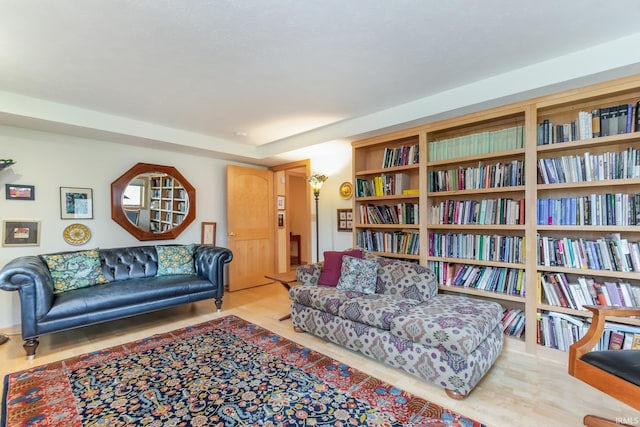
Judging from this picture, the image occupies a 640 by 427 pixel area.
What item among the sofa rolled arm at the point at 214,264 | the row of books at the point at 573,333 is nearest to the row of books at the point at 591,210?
the row of books at the point at 573,333

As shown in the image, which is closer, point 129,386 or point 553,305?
point 129,386

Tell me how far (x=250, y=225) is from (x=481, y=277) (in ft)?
11.5

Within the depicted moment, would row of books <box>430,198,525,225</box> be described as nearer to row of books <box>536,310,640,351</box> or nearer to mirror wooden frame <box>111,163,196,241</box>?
row of books <box>536,310,640,351</box>

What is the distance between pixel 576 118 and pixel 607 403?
7.04 feet

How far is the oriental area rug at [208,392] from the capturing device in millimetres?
1692

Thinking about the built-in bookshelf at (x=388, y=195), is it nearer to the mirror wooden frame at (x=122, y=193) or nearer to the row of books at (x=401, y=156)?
the row of books at (x=401, y=156)

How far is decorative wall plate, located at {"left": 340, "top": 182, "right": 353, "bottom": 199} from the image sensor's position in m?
4.16

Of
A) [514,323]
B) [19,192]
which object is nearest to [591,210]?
[514,323]

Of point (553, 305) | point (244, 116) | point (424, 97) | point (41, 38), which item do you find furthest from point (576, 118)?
point (41, 38)

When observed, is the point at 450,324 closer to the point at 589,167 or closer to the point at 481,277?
the point at 481,277

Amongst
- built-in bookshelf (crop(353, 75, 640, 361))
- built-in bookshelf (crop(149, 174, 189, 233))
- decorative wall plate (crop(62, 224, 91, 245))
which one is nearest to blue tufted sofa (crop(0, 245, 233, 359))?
decorative wall plate (crop(62, 224, 91, 245))

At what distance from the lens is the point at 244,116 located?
329 cm

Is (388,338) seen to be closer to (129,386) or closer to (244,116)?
(129,386)

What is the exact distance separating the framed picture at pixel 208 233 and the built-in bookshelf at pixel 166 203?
1.25 ft
